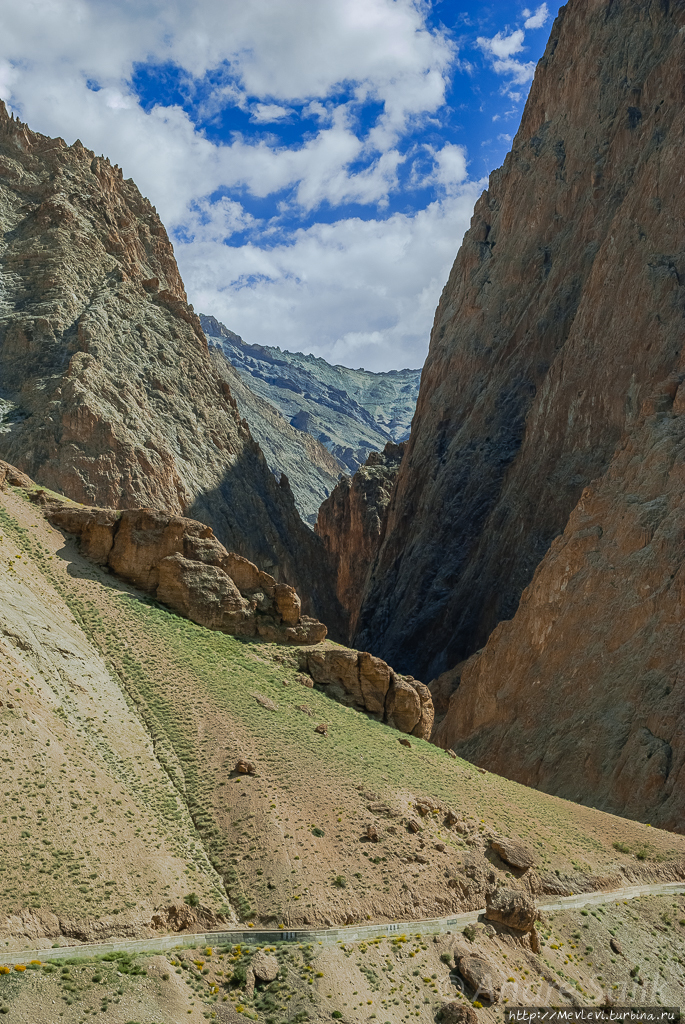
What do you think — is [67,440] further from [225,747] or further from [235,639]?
[225,747]

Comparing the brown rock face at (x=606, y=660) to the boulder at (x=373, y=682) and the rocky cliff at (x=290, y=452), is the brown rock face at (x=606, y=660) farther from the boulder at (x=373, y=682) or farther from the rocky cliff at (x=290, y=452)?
the rocky cliff at (x=290, y=452)

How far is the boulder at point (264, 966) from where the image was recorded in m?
24.3

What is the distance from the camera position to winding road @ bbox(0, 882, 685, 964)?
22.5m

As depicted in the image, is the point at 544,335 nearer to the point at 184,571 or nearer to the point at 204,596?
the point at 184,571

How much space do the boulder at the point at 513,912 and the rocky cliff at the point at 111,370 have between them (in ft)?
118

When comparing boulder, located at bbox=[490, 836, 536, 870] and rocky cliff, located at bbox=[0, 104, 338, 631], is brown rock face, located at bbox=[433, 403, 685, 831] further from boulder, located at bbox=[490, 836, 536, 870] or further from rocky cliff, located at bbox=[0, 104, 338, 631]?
rocky cliff, located at bbox=[0, 104, 338, 631]

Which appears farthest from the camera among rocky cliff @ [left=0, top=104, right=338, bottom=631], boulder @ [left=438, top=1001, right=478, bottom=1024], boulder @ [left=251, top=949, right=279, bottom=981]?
rocky cliff @ [left=0, top=104, right=338, bottom=631]

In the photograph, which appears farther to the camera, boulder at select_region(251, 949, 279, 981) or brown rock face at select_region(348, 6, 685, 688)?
brown rock face at select_region(348, 6, 685, 688)

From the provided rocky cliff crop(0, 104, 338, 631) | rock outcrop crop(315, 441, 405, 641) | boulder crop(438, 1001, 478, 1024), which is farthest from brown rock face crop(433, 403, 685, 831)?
rock outcrop crop(315, 441, 405, 641)

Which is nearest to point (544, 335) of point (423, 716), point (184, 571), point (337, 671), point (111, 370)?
point (111, 370)

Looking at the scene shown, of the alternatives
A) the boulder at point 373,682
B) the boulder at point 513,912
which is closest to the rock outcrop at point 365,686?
the boulder at point 373,682

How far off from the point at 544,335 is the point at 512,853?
51.4 metres

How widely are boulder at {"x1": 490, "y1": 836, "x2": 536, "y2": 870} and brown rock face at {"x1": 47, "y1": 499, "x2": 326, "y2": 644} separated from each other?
13.3 metres

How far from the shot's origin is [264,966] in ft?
80.6
